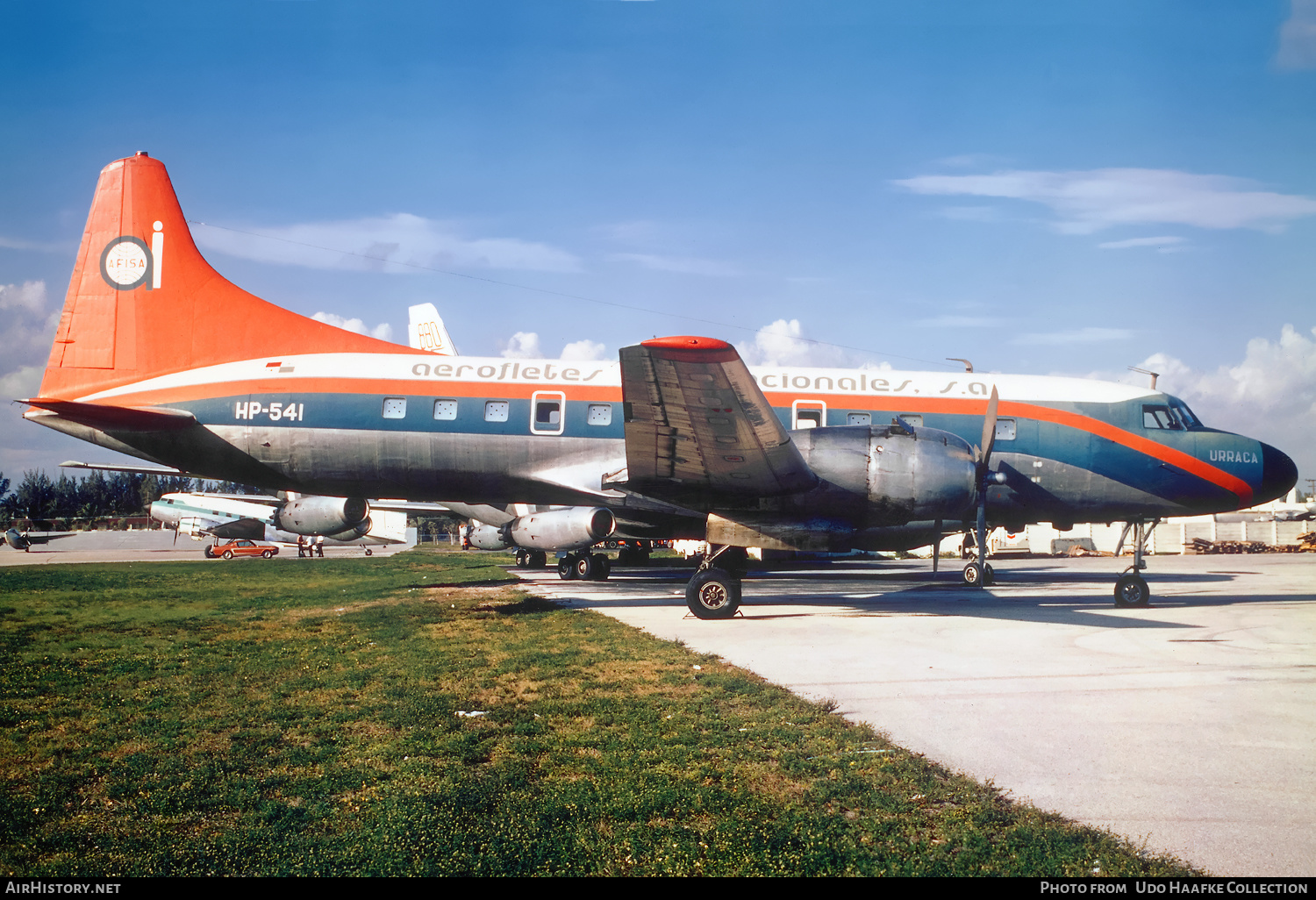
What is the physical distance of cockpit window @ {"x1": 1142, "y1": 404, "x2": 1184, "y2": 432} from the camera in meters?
15.0

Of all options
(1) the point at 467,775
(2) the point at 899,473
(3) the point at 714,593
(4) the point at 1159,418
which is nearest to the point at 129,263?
(3) the point at 714,593

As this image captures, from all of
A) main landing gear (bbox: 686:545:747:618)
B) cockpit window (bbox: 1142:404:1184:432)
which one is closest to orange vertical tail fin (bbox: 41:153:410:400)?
main landing gear (bbox: 686:545:747:618)

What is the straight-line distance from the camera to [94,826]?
13.2 ft

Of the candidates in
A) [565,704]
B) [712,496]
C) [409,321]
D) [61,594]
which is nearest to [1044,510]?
[712,496]

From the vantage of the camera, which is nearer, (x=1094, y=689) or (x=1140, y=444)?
(x=1094, y=689)

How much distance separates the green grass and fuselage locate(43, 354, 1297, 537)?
4.83m

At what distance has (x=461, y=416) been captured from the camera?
555 inches

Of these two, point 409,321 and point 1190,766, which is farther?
point 409,321

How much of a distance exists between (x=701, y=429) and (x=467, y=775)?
264 inches

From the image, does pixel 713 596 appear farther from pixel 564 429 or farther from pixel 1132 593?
pixel 1132 593

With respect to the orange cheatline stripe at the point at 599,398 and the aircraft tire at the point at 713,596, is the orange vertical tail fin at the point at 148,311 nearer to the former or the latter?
the orange cheatline stripe at the point at 599,398

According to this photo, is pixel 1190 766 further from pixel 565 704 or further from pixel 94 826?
pixel 94 826

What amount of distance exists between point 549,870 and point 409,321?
33526 millimetres

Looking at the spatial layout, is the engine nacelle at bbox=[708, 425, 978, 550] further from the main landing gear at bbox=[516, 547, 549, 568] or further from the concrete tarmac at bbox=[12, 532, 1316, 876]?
the main landing gear at bbox=[516, 547, 549, 568]
